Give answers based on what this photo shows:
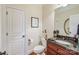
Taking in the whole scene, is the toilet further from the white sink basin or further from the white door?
the white door

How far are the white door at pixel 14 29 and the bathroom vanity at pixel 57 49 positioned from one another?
47 cm

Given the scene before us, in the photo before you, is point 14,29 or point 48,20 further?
point 48,20

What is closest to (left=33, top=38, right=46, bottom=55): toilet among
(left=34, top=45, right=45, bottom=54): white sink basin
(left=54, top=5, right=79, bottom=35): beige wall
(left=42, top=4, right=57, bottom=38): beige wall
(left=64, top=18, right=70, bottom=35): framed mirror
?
(left=34, top=45, right=45, bottom=54): white sink basin

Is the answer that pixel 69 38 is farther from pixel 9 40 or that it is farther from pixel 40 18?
pixel 9 40

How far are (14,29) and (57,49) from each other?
837 millimetres

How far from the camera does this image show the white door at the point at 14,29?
68.6 inches

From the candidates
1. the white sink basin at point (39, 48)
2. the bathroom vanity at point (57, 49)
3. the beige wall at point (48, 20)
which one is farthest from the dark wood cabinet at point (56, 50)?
the beige wall at point (48, 20)

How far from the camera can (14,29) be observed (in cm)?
176

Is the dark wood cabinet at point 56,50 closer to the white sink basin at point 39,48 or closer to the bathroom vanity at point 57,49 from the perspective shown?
the bathroom vanity at point 57,49

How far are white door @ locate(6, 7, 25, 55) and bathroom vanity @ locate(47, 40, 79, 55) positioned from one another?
47 cm

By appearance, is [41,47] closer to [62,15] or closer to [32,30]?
[32,30]

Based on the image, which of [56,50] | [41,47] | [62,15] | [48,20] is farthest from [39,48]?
[62,15]

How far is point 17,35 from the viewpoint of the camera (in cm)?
178
